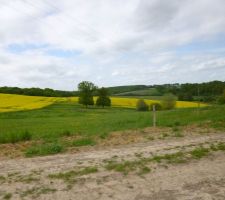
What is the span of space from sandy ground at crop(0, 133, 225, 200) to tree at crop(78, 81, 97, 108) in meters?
57.6

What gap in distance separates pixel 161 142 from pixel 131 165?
3230mm

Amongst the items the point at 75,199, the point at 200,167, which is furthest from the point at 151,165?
the point at 75,199

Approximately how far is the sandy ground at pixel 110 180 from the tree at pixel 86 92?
5758cm

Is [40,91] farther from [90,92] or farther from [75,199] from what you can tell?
[75,199]

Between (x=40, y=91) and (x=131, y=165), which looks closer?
(x=131, y=165)

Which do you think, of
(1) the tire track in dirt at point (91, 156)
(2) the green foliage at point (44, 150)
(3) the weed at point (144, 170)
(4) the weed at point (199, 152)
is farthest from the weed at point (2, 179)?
(4) the weed at point (199, 152)

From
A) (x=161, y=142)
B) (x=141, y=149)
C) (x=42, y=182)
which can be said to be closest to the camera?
(x=42, y=182)

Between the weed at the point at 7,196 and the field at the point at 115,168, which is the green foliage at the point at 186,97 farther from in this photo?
the weed at the point at 7,196

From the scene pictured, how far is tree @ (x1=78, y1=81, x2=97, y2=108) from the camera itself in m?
66.1

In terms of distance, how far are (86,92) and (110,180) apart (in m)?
64.7

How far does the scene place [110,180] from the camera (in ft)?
→ 20.6

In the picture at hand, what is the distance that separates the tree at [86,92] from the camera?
217 ft

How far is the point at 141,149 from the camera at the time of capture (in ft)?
30.0

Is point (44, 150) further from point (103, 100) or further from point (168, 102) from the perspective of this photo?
point (103, 100)
